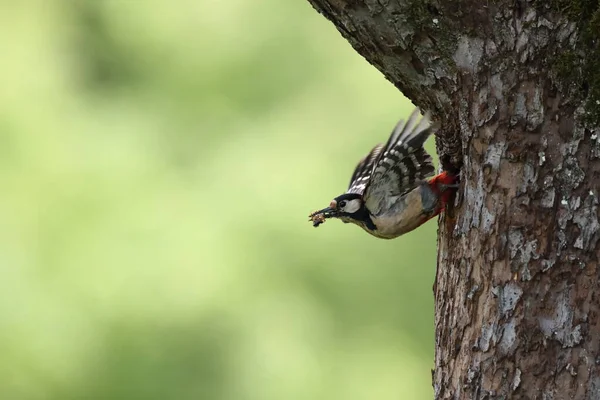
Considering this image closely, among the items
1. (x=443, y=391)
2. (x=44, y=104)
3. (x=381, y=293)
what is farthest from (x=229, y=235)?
(x=443, y=391)

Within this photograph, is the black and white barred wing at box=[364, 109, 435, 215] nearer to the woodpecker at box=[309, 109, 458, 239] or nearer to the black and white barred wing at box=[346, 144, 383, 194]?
the woodpecker at box=[309, 109, 458, 239]

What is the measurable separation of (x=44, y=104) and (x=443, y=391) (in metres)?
4.59

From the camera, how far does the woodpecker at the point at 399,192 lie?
3.02 metres

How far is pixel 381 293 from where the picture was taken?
649cm

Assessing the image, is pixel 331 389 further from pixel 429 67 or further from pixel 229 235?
pixel 429 67

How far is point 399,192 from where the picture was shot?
11.3ft

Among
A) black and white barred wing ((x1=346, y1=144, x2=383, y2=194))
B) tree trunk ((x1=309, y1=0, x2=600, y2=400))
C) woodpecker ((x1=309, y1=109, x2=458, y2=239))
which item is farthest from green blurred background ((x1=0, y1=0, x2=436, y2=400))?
tree trunk ((x1=309, y1=0, x2=600, y2=400))

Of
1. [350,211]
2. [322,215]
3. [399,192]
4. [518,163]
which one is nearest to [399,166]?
[399,192]

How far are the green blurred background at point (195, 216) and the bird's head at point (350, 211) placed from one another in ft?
7.42

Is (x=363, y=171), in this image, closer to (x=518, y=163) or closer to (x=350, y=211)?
(x=350, y=211)

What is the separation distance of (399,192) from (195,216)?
2.95 metres

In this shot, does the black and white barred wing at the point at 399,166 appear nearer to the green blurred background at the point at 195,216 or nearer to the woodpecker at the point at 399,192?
the woodpecker at the point at 399,192

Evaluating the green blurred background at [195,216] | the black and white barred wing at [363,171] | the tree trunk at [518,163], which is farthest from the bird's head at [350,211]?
the green blurred background at [195,216]

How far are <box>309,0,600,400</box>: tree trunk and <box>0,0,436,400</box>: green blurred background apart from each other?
347cm
